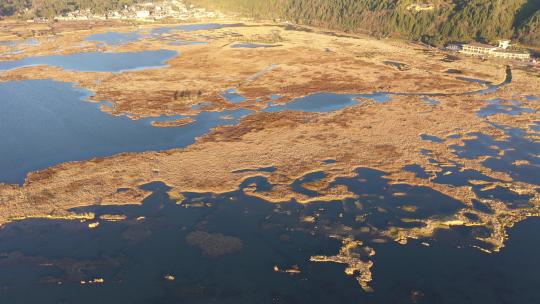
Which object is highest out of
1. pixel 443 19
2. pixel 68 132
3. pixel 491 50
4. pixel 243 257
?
pixel 443 19

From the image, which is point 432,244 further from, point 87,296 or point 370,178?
point 87,296

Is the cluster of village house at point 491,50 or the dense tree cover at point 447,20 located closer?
the cluster of village house at point 491,50

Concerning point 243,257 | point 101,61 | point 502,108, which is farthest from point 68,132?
point 502,108

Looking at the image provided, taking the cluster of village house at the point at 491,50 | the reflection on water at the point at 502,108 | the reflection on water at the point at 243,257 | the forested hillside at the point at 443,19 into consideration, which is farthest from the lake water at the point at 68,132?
the forested hillside at the point at 443,19

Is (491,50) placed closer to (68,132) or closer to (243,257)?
(243,257)

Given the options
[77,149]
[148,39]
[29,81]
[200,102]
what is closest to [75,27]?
[148,39]

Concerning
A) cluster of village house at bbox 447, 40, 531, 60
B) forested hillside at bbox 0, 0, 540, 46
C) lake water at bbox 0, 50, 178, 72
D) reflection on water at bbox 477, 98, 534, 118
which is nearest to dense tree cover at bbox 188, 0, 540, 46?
forested hillside at bbox 0, 0, 540, 46

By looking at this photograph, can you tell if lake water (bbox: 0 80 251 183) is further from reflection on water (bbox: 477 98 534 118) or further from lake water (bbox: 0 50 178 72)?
reflection on water (bbox: 477 98 534 118)

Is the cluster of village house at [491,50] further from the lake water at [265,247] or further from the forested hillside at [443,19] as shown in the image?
the lake water at [265,247]
